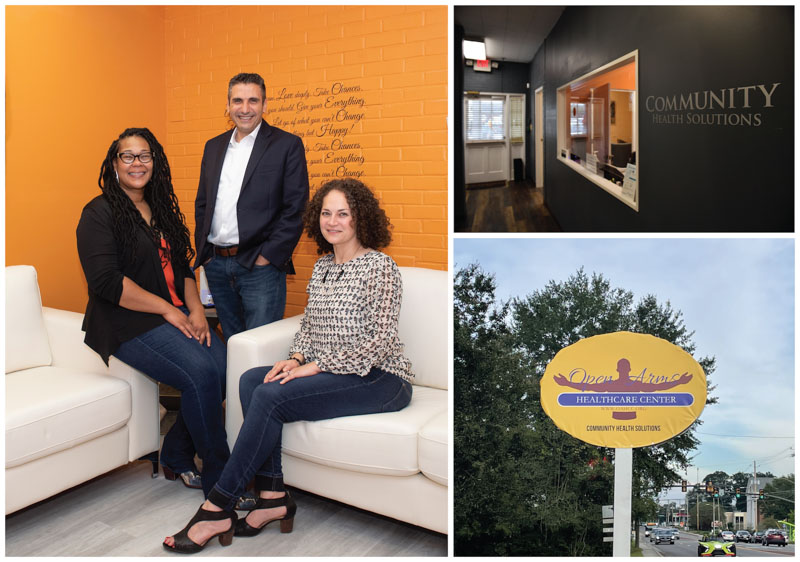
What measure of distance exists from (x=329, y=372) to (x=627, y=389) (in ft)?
2.94

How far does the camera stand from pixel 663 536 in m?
1.69

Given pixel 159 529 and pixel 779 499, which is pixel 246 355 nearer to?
pixel 159 529

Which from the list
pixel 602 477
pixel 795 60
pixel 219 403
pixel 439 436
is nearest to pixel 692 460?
pixel 602 477

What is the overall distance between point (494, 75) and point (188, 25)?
295 centimetres

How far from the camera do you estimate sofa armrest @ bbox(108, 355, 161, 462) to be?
2420mm

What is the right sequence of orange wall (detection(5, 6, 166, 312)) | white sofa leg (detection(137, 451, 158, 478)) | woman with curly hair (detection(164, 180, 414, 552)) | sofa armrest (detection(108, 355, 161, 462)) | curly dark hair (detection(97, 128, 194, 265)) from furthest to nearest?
orange wall (detection(5, 6, 166, 312))
white sofa leg (detection(137, 451, 158, 478))
sofa armrest (detection(108, 355, 161, 462))
curly dark hair (detection(97, 128, 194, 265))
woman with curly hair (detection(164, 180, 414, 552))

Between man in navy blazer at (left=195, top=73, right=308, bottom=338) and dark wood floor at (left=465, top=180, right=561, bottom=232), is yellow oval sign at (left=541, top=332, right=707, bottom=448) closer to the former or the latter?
dark wood floor at (left=465, top=180, right=561, bottom=232)

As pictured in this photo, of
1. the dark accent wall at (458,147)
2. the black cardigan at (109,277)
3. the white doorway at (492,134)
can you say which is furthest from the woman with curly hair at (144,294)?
the white doorway at (492,134)

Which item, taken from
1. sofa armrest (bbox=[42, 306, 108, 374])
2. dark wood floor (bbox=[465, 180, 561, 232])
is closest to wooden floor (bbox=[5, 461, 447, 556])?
sofa armrest (bbox=[42, 306, 108, 374])

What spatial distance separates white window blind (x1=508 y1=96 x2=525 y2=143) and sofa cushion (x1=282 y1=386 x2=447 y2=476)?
3.45ft

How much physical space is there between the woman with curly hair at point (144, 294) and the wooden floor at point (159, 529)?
209 mm

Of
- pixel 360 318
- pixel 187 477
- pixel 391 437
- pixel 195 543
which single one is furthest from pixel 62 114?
pixel 391 437

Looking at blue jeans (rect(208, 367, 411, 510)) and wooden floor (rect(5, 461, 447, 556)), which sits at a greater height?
blue jeans (rect(208, 367, 411, 510))

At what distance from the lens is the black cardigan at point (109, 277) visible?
7.32 ft
